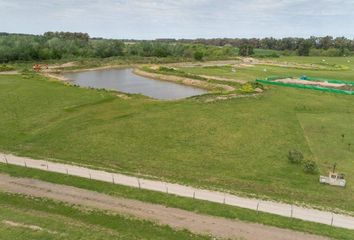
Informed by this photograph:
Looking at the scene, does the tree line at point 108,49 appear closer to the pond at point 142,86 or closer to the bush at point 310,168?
the pond at point 142,86

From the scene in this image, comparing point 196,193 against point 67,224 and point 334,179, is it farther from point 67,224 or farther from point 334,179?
point 334,179

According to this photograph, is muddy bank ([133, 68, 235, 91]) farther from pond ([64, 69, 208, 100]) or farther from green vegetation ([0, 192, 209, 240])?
green vegetation ([0, 192, 209, 240])

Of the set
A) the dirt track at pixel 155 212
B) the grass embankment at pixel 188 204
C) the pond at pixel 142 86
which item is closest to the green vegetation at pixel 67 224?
the dirt track at pixel 155 212

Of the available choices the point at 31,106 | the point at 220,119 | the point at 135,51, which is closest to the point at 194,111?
the point at 220,119

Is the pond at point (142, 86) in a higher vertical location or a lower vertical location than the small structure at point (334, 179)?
higher

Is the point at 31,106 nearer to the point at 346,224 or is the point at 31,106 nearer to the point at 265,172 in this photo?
the point at 265,172
